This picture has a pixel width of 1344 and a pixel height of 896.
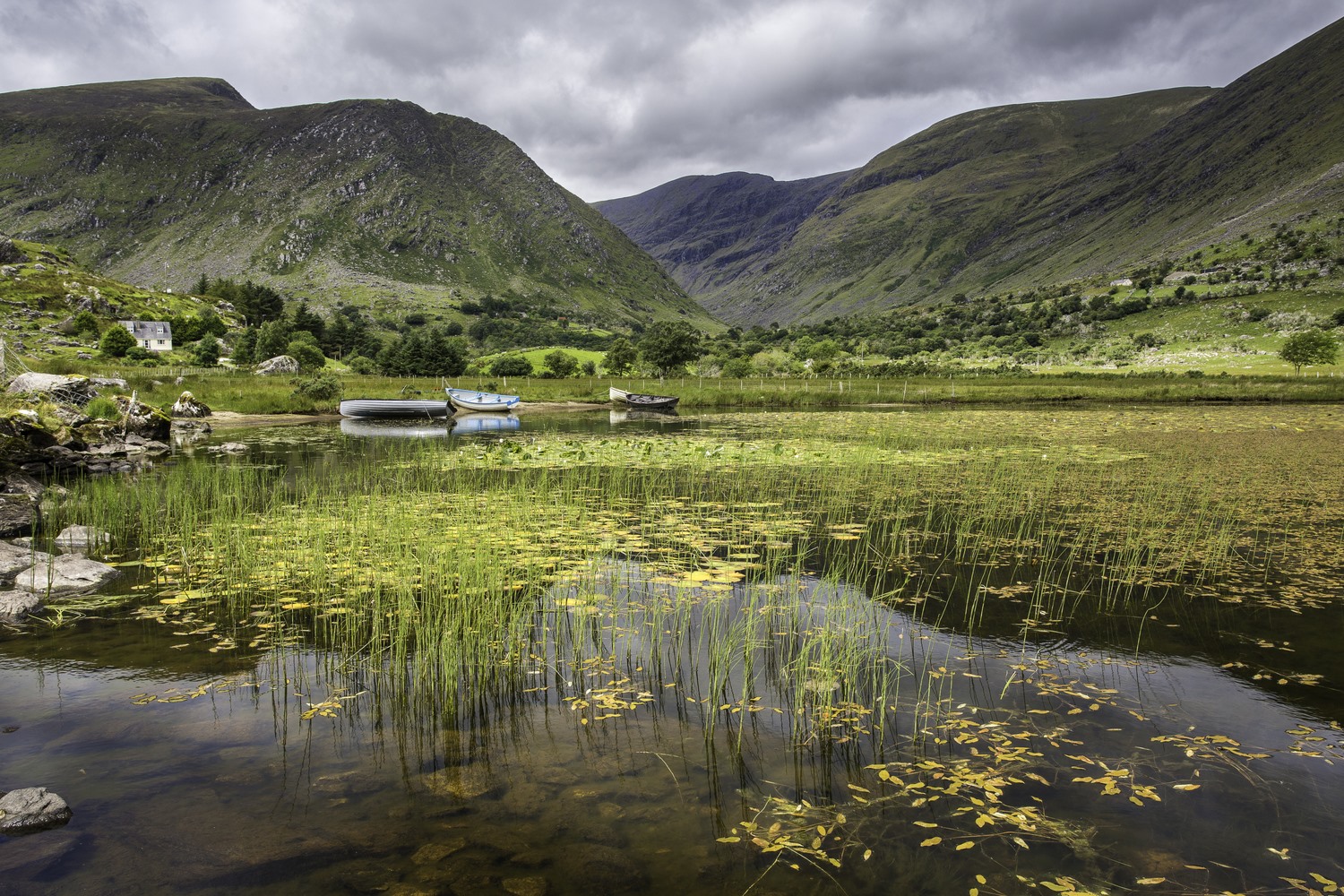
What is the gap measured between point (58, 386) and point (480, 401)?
97.9 feet

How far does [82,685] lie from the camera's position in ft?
28.3

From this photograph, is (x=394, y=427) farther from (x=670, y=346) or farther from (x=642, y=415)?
(x=670, y=346)

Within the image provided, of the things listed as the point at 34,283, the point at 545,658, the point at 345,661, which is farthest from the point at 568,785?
the point at 34,283

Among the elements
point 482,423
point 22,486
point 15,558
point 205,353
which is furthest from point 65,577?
point 205,353

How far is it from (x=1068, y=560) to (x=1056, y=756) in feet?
26.5

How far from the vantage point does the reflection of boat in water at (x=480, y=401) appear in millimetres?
59375

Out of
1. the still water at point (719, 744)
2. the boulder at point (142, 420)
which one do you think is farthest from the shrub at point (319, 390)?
the still water at point (719, 744)

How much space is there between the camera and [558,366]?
10862 cm

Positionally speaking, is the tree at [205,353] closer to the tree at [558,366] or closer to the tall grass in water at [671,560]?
the tree at [558,366]

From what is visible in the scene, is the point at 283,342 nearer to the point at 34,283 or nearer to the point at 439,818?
the point at 34,283

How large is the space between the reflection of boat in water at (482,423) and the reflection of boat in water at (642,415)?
8.25 m

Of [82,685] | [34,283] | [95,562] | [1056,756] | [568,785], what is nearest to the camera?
[568,785]

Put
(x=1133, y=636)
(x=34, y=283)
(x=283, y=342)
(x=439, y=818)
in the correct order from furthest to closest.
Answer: (x=34, y=283), (x=283, y=342), (x=1133, y=636), (x=439, y=818)

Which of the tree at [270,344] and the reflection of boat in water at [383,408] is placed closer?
the reflection of boat in water at [383,408]
